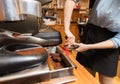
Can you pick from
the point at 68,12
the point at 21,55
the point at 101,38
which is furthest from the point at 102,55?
the point at 21,55

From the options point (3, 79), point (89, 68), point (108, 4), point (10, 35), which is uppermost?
point (108, 4)

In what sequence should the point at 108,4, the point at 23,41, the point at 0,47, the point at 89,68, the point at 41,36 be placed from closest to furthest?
1. the point at 0,47
2. the point at 23,41
3. the point at 41,36
4. the point at 108,4
5. the point at 89,68

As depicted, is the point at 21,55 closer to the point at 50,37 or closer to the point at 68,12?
the point at 50,37

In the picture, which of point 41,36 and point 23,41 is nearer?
point 23,41

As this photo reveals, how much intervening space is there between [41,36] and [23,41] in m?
0.14

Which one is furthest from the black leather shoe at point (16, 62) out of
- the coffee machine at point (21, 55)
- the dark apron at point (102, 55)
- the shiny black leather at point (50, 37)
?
the dark apron at point (102, 55)

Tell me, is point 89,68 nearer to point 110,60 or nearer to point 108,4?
point 110,60

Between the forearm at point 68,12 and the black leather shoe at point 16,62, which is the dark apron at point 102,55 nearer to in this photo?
the forearm at point 68,12

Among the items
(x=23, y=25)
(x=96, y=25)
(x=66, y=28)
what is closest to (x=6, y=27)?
(x=23, y=25)

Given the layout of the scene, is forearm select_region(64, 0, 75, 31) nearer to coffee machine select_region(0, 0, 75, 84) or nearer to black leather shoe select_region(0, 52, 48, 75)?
coffee machine select_region(0, 0, 75, 84)

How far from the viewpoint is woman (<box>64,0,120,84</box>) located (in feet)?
2.99

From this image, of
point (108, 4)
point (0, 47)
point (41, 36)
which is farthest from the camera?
point (108, 4)

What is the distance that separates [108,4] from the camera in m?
0.96

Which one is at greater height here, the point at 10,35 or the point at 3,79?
the point at 10,35
